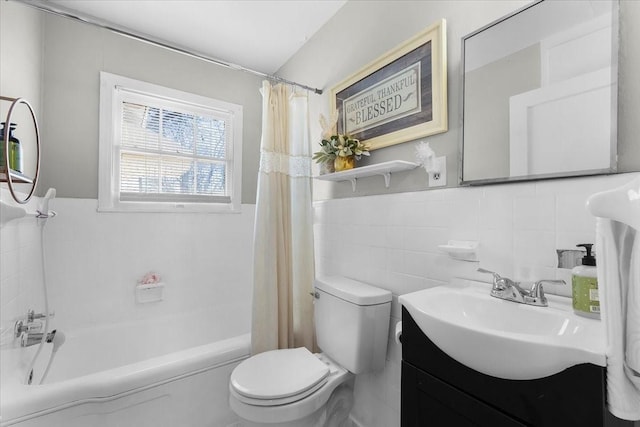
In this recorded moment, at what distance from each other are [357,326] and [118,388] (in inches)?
42.0

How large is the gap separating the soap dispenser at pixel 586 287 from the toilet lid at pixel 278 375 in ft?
3.26

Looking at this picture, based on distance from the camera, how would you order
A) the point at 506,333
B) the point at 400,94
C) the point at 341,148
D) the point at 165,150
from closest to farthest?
1. the point at 506,333
2. the point at 400,94
3. the point at 341,148
4. the point at 165,150

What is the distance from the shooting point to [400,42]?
60.1 inches

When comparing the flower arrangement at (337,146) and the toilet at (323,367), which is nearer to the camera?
the toilet at (323,367)

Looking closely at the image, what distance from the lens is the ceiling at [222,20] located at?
188 cm

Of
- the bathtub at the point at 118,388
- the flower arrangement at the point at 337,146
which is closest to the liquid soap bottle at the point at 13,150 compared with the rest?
the bathtub at the point at 118,388

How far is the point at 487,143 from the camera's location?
1143 mm

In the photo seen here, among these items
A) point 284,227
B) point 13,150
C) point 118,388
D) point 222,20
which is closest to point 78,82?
point 222,20

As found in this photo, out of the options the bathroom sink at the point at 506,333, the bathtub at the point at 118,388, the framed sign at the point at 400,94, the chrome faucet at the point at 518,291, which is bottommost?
the bathtub at the point at 118,388

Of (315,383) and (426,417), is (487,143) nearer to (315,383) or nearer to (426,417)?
(426,417)

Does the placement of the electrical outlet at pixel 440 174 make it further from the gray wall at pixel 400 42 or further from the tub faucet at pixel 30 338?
the tub faucet at pixel 30 338

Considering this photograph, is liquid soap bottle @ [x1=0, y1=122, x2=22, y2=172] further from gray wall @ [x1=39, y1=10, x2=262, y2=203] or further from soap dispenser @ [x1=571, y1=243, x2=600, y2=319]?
soap dispenser @ [x1=571, y1=243, x2=600, y2=319]

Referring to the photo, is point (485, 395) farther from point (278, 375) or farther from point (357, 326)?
point (278, 375)

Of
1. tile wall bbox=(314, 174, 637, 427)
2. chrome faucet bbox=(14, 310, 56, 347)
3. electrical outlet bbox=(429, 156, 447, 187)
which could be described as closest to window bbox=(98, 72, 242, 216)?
chrome faucet bbox=(14, 310, 56, 347)
